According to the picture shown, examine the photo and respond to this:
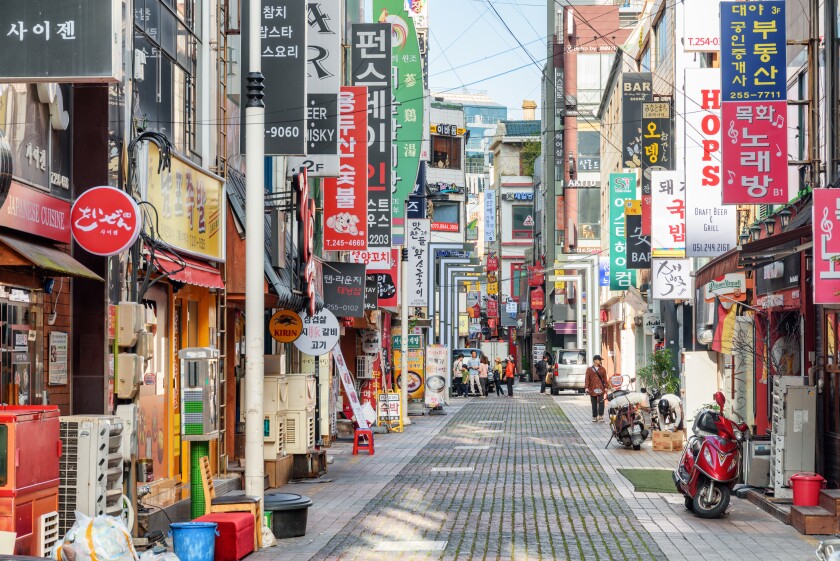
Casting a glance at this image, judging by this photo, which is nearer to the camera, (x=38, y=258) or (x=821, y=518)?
(x=38, y=258)

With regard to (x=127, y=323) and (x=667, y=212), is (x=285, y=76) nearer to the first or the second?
(x=127, y=323)

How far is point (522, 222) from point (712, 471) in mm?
110060

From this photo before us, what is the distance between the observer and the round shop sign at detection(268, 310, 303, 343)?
20.8 m

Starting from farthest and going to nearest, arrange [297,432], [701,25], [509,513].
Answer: [701,25]
[297,432]
[509,513]

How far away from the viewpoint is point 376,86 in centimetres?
2836

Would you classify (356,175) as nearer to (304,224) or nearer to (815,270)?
(304,224)

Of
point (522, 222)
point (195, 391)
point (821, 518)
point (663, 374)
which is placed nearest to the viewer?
point (195, 391)

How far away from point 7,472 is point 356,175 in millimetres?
18125

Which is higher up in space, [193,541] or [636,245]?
[636,245]

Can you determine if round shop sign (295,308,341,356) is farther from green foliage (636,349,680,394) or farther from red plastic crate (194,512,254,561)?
green foliage (636,349,680,394)

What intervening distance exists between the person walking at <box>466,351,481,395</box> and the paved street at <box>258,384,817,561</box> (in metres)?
30.5

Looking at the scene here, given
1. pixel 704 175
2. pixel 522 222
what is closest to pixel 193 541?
pixel 704 175

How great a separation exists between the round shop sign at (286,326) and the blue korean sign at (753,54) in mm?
7256

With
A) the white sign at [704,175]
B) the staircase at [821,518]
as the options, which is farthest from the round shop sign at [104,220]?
the white sign at [704,175]
